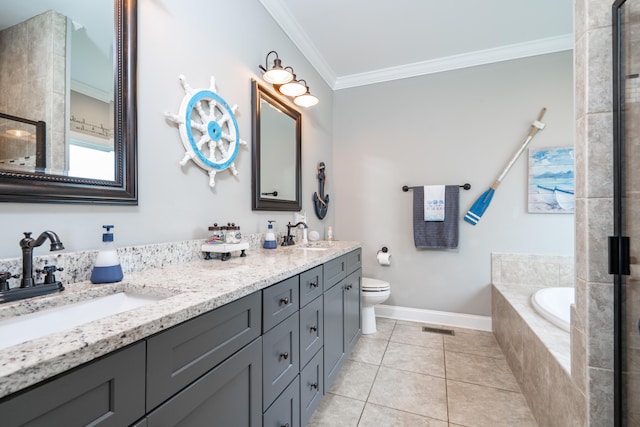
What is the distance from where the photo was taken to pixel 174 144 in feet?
4.50

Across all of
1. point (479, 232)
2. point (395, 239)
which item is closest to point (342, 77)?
point (395, 239)

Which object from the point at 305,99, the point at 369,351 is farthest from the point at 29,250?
the point at 369,351

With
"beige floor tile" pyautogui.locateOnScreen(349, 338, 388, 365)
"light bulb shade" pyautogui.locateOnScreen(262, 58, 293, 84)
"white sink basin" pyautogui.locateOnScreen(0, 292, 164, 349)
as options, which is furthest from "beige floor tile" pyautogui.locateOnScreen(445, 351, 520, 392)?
"light bulb shade" pyautogui.locateOnScreen(262, 58, 293, 84)

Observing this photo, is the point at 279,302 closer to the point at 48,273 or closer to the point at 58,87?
the point at 48,273

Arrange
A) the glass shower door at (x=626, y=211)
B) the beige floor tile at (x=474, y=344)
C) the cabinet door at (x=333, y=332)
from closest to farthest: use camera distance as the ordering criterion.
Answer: the glass shower door at (x=626, y=211)
the cabinet door at (x=333, y=332)
the beige floor tile at (x=474, y=344)

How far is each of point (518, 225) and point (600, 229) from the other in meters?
1.88

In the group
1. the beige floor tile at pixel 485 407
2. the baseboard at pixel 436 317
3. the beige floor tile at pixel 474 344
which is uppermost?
the baseboard at pixel 436 317

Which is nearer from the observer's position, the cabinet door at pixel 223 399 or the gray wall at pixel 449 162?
the cabinet door at pixel 223 399

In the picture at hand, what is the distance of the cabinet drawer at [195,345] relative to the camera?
2.16 ft

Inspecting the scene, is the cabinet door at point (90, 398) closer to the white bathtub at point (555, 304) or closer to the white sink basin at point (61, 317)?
the white sink basin at point (61, 317)

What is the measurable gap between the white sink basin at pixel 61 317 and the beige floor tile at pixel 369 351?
69.6 inches

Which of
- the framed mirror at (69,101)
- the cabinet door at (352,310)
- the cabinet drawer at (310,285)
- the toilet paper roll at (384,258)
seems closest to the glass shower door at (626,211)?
the cabinet drawer at (310,285)

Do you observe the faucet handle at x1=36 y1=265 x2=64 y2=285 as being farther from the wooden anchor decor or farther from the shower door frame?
the wooden anchor decor

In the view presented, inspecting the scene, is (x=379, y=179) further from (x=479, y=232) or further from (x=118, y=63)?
(x=118, y=63)
